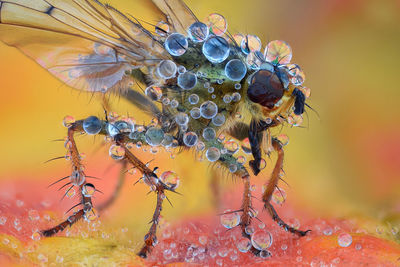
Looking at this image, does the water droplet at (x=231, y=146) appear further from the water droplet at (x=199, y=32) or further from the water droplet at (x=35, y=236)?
the water droplet at (x=35, y=236)

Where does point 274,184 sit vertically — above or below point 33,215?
above

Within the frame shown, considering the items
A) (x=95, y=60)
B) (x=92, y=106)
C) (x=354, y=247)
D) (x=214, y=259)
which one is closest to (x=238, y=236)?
(x=214, y=259)

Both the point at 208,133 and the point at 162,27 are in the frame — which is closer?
the point at 208,133

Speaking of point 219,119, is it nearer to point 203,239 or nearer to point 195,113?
point 195,113

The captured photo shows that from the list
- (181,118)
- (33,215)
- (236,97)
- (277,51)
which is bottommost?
(33,215)

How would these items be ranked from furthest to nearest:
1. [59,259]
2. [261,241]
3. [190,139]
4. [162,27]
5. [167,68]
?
[162,27] < [190,139] < [167,68] < [261,241] < [59,259]

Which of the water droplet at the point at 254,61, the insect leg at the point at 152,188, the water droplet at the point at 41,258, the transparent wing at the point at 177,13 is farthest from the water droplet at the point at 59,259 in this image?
the transparent wing at the point at 177,13

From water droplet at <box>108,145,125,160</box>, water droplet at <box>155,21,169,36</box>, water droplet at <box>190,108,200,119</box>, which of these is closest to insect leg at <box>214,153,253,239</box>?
water droplet at <box>190,108,200,119</box>

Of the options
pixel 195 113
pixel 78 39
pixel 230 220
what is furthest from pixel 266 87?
pixel 78 39
